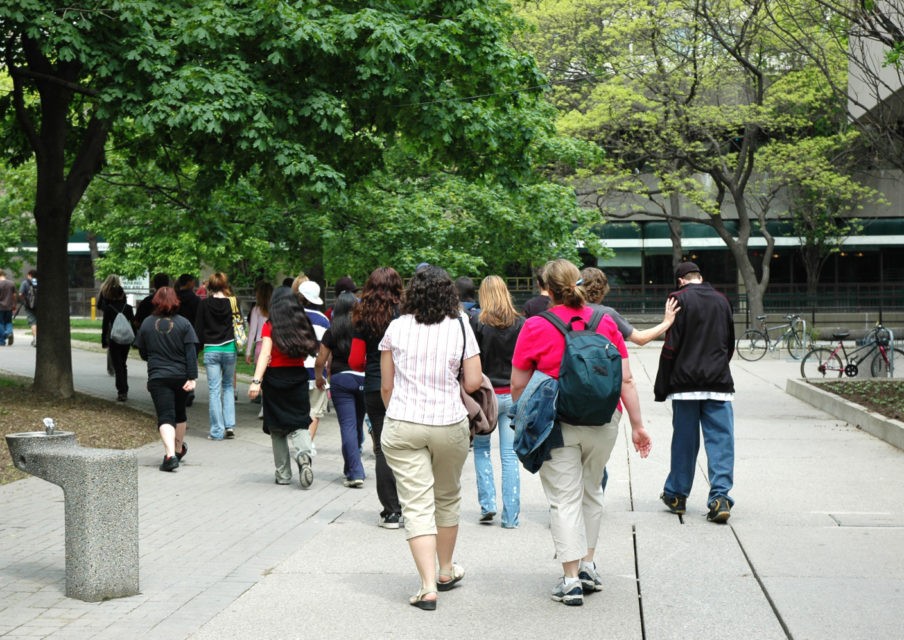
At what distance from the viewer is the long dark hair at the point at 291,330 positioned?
32.0 ft

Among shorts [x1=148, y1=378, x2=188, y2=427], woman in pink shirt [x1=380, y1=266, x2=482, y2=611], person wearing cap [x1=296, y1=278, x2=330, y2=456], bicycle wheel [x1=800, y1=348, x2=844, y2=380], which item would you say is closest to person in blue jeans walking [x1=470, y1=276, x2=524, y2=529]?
woman in pink shirt [x1=380, y1=266, x2=482, y2=611]

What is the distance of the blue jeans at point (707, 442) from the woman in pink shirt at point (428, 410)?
8.75 ft

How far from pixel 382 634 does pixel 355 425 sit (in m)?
4.36

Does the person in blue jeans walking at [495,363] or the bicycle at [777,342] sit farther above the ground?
the person in blue jeans walking at [495,363]

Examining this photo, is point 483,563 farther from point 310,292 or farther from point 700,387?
point 310,292

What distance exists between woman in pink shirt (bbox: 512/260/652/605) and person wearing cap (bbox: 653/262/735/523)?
2028 mm

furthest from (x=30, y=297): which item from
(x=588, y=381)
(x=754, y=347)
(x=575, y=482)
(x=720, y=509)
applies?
(x=588, y=381)

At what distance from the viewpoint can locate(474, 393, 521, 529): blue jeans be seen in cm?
807

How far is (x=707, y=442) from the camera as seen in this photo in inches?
328

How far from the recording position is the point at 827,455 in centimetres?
1171

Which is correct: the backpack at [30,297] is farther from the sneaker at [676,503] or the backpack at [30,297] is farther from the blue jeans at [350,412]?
the sneaker at [676,503]

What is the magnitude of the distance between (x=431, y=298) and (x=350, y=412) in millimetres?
→ 3805

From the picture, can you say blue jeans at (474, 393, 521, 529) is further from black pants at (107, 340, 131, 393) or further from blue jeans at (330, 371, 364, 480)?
black pants at (107, 340, 131, 393)

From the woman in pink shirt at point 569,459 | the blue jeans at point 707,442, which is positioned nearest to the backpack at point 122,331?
the blue jeans at point 707,442
